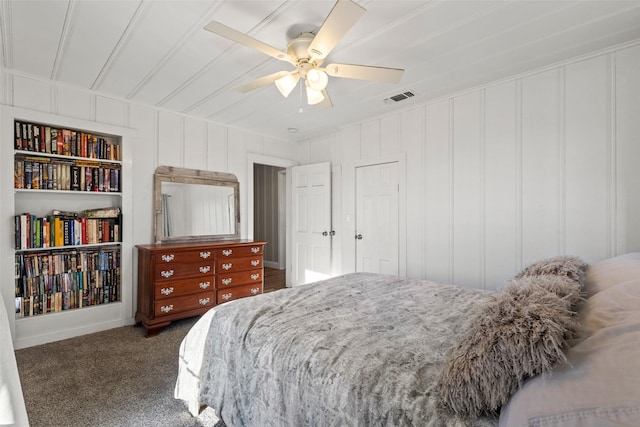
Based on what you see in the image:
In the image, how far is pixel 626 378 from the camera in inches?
25.0

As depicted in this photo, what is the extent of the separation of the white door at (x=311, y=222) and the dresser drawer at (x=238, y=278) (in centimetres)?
96

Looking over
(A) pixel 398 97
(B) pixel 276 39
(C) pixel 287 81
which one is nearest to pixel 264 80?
(C) pixel 287 81

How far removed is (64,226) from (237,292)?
6.00ft

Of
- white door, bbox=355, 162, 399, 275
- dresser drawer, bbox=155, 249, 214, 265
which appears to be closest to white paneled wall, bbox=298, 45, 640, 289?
white door, bbox=355, 162, 399, 275

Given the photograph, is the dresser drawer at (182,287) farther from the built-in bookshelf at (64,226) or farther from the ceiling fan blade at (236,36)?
the ceiling fan blade at (236,36)

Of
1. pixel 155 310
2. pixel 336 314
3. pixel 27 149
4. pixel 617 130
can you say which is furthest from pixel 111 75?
pixel 617 130

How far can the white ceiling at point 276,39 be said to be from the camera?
70.3 inches

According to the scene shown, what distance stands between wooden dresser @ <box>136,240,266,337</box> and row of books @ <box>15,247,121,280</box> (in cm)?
30

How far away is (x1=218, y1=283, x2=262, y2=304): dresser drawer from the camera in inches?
134

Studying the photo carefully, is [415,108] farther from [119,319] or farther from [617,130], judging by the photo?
[119,319]

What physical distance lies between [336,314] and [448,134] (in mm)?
2424

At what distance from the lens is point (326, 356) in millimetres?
1131

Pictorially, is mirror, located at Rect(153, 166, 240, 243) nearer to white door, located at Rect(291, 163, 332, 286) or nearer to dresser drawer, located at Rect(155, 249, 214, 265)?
dresser drawer, located at Rect(155, 249, 214, 265)

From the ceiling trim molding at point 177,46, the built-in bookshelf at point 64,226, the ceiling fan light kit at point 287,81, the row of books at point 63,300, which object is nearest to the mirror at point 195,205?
the built-in bookshelf at point 64,226
